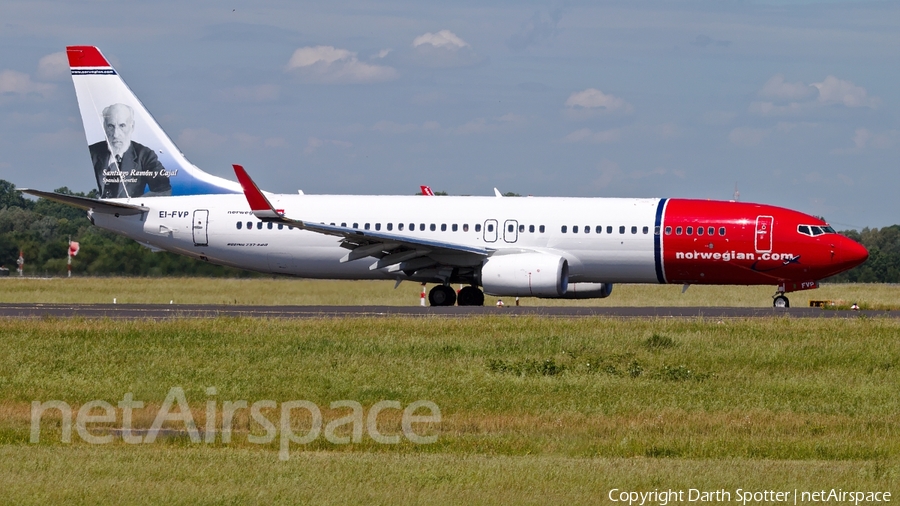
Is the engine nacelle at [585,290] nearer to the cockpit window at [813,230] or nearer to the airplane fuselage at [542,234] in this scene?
the airplane fuselage at [542,234]

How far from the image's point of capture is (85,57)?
3709 cm

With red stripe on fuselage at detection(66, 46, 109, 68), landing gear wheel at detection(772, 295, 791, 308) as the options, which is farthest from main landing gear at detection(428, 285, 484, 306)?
red stripe on fuselage at detection(66, 46, 109, 68)

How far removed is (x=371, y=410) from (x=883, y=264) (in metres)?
73.7

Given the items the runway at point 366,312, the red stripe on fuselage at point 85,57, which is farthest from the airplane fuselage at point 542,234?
the red stripe on fuselage at point 85,57

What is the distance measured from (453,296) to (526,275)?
3.32 m

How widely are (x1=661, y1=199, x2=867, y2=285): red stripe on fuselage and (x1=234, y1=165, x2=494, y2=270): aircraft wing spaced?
5.23m

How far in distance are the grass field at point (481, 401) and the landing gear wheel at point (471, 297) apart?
8.28 meters

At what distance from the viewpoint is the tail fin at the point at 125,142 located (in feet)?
120

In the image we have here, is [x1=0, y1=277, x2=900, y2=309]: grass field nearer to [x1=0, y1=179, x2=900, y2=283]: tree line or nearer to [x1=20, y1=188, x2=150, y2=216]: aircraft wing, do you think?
[x1=0, y1=179, x2=900, y2=283]: tree line

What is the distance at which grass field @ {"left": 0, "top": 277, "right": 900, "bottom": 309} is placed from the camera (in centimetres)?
4016

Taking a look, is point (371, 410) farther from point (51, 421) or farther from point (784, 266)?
point (784, 266)

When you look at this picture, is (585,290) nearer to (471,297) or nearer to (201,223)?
(471,297)

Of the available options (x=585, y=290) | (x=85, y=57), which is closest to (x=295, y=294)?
(x=85, y=57)

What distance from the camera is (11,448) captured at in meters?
12.8
